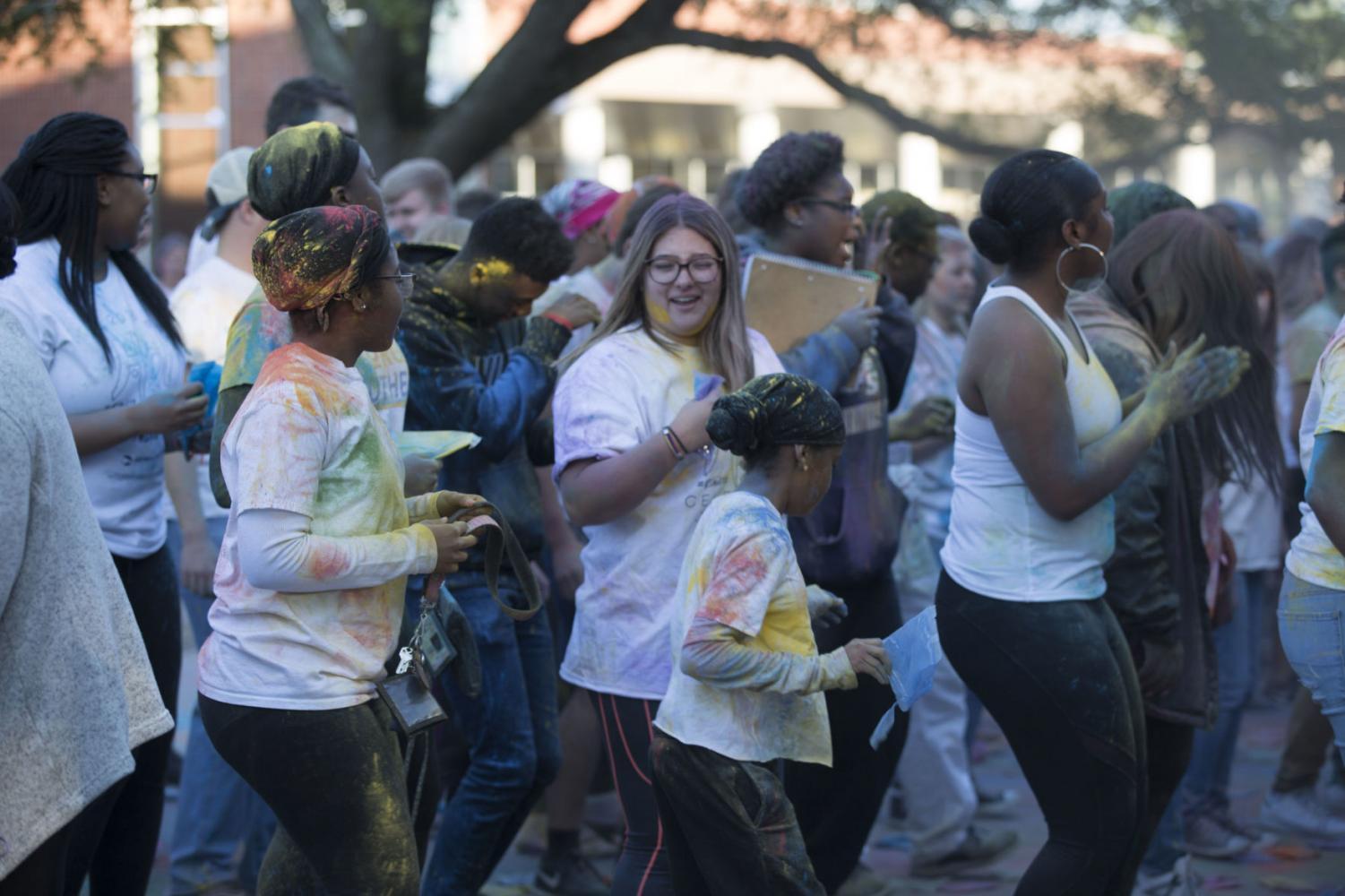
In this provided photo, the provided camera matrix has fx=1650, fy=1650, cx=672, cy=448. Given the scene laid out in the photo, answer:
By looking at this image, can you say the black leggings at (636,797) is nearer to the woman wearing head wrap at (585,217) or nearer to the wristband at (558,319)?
the wristband at (558,319)

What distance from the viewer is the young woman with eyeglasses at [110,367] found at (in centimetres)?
414

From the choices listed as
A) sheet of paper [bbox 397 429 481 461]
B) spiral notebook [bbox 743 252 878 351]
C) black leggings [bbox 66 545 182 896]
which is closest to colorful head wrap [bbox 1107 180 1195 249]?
spiral notebook [bbox 743 252 878 351]

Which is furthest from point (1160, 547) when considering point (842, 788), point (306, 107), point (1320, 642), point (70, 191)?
point (306, 107)

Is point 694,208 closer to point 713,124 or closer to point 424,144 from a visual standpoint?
point 424,144

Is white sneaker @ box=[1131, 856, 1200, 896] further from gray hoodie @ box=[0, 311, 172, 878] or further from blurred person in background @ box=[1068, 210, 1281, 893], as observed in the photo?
gray hoodie @ box=[0, 311, 172, 878]

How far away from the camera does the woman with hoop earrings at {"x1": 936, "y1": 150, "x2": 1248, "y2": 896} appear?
12.5 feet

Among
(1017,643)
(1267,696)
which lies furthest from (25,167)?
(1267,696)

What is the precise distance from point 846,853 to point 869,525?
91 centimetres

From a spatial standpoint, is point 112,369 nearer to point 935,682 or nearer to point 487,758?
point 487,758

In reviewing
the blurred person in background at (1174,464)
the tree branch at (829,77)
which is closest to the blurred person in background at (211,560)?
the blurred person in background at (1174,464)

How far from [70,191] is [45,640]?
5.80 ft

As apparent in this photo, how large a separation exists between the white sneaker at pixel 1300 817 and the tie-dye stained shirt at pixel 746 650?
126 inches

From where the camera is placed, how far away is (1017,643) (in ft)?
12.7

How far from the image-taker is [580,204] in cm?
A: 635
